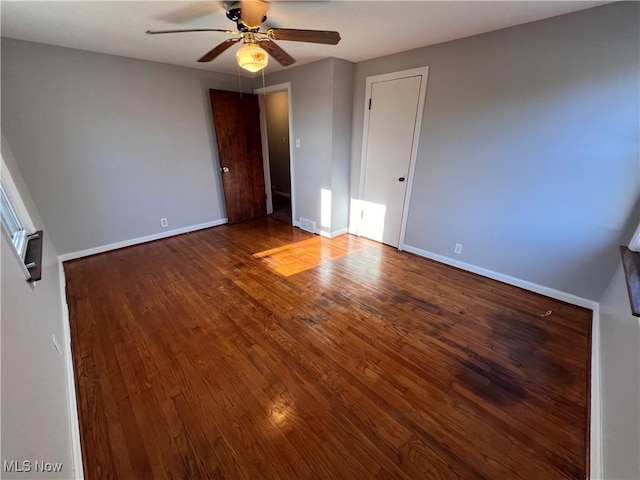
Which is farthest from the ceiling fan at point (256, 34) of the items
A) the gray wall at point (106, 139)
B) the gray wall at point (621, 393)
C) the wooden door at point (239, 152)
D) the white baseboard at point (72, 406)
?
the gray wall at point (621, 393)

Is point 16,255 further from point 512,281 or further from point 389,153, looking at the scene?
point 512,281

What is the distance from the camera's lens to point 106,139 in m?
2.96

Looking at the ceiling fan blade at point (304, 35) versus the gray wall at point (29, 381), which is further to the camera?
the ceiling fan blade at point (304, 35)

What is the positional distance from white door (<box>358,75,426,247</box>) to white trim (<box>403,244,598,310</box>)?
0.41 meters

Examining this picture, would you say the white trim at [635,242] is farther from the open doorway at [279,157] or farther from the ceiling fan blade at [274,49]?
the open doorway at [279,157]

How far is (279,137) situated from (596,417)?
5.67m

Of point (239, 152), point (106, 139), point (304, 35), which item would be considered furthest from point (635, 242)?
point (106, 139)

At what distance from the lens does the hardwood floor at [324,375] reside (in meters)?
1.23

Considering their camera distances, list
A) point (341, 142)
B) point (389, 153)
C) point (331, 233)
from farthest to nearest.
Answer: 1. point (331, 233)
2. point (341, 142)
3. point (389, 153)

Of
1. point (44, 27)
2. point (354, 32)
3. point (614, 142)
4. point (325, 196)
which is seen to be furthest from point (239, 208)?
point (614, 142)

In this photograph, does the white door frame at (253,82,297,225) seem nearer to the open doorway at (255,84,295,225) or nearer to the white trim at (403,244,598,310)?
the open doorway at (255,84,295,225)

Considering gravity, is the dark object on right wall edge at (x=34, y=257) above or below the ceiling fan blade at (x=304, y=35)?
below

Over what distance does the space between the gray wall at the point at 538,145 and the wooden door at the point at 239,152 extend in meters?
2.14

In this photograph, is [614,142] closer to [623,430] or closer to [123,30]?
[623,430]
